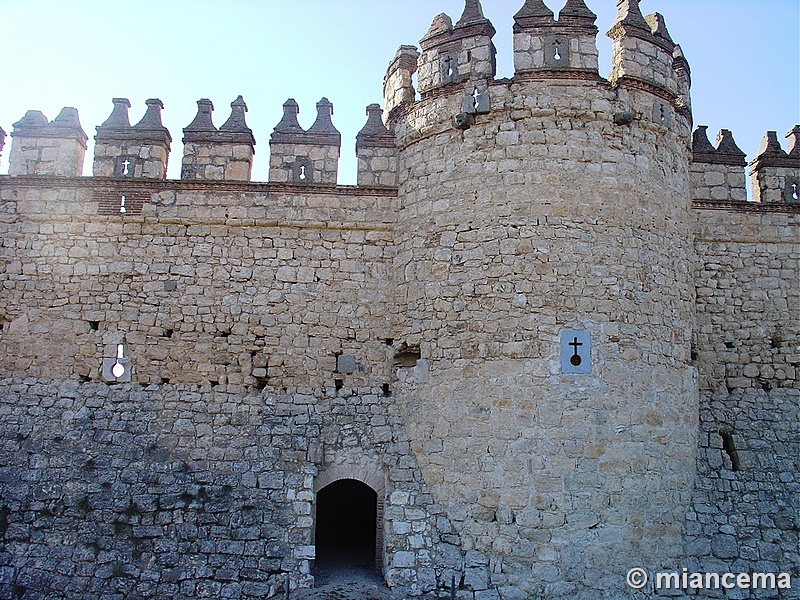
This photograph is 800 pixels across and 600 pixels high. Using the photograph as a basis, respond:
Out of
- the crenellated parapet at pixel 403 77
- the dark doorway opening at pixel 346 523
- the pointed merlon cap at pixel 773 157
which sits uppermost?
the crenellated parapet at pixel 403 77

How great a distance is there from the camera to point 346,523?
9984mm

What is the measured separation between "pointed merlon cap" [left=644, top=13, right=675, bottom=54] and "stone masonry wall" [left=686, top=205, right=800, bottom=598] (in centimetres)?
229

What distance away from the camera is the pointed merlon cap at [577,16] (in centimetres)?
833

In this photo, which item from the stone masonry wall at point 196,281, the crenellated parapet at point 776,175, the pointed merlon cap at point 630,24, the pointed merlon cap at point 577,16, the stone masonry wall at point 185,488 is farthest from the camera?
the crenellated parapet at point 776,175

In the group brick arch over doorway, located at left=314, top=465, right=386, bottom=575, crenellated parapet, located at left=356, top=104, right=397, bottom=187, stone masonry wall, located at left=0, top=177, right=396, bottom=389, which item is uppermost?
crenellated parapet, located at left=356, top=104, right=397, bottom=187

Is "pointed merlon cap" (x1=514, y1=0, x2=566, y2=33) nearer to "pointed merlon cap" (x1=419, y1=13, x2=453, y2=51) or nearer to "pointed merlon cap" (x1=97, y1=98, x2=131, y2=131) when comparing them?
"pointed merlon cap" (x1=419, y1=13, x2=453, y2=51)

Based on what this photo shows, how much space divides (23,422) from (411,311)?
4970 millimetres

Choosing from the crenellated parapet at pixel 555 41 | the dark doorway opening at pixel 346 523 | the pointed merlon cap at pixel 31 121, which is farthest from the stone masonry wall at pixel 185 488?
the crenellated parapet at pixel 555 41

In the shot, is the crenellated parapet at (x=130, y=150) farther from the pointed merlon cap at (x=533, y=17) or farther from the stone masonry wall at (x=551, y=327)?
the pointed merlon cap at (x=533, y=17)

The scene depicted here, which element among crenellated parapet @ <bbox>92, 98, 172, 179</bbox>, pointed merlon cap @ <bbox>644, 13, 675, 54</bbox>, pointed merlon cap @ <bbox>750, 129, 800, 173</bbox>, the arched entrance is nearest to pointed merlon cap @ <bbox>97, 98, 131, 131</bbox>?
crenellated parapet @ <bbox>92, 98, 172, 179</bbox>

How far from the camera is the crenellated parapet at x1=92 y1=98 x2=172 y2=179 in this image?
9141 mm

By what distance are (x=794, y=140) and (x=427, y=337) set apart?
631cm

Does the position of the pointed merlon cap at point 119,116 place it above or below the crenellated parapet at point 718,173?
above

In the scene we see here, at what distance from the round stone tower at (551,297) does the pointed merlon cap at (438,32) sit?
0.09 feet
